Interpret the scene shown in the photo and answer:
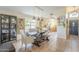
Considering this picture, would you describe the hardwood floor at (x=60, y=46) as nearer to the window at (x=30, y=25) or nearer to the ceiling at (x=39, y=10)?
Answer: the window at (x=30, y=25)

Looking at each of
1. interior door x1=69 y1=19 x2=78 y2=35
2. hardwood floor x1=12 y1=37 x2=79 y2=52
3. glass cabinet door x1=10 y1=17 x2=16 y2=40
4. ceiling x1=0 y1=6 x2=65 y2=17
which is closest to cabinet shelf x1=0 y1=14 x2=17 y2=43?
glass cabinet door x1=10 y1=17 x2=16 y2=40

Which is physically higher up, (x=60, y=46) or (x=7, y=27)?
(x=7, y=27)

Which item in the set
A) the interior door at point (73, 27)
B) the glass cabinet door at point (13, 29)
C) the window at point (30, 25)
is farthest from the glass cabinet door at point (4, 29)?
the interior door at point (73, 27)

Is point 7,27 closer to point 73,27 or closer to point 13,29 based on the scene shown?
point 13,29

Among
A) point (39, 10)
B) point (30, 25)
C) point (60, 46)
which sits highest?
point (39, 10)

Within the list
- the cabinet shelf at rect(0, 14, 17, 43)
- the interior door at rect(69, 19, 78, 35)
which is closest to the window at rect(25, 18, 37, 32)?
the cabinet shelf at rect(0, 14, 17, 43)

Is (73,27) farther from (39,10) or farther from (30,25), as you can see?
(30,25)

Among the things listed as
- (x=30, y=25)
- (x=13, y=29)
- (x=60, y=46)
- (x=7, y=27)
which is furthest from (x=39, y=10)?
(x=60, y=46)

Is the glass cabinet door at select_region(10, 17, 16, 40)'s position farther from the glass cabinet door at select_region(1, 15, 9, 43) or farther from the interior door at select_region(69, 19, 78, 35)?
the interior door at select_region(69, 19, 78, 35)

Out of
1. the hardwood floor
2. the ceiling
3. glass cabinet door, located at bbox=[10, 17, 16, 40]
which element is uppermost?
the ceiling

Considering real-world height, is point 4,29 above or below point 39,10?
below

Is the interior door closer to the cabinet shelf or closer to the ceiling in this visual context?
the ceiling

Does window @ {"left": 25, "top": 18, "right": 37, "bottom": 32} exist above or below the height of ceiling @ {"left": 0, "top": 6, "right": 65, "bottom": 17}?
below

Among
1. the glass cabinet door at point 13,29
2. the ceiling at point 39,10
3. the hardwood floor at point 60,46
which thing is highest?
the ceiling at point 39,10
